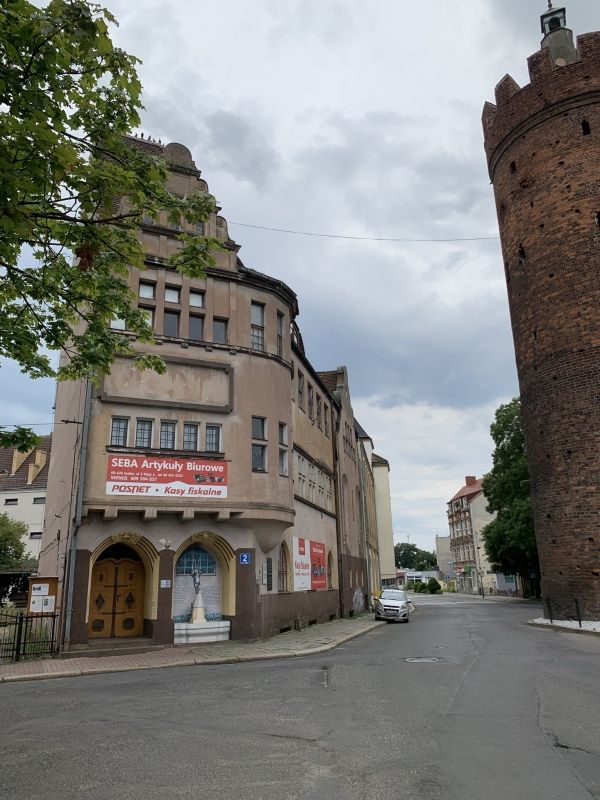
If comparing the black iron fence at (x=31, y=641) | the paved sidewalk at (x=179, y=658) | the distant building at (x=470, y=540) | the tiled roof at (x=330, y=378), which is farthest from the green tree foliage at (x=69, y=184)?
the distant building at (x=470, y=540)

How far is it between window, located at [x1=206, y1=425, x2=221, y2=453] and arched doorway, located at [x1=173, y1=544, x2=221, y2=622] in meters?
3.07

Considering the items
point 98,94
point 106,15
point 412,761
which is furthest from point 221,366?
point 412,761

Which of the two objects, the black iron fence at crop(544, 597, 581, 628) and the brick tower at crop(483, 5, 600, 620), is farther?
the brick tower at crop(483, 5, 600, 620)

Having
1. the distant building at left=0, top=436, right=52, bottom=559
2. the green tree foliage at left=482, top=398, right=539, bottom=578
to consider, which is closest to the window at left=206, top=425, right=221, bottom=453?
the green tree foliage at left=482, top=398, right=539, bottom=578

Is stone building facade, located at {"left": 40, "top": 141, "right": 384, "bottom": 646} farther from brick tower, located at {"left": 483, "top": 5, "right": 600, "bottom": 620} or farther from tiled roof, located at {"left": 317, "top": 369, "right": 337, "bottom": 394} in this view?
tiled roof, located at {"left": 317, "top": 369, "right": 337, "bottom": 394}

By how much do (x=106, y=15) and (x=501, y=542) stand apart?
47297mm

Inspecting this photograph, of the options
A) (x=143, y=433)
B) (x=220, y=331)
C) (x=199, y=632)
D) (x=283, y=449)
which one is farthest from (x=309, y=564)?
(x=220, y=331)

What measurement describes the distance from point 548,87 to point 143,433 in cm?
2127

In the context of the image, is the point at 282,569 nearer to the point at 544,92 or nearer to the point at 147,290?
the point at 147,290

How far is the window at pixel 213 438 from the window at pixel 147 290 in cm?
458

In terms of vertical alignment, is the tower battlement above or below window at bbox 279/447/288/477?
above

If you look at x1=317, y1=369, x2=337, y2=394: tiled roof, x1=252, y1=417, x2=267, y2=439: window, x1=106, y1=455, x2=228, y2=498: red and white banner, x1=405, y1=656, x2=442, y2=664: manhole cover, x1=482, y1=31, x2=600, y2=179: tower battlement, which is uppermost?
x1=482, y1=31, x2=600, y2=179: tower battlement

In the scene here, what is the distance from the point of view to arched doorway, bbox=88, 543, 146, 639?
18.0m

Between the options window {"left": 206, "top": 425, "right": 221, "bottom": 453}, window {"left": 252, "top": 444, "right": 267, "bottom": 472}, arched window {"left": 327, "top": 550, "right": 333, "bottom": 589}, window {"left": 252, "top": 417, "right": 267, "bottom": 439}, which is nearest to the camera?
window {"left": 206, "top": 425, "right": 221, "bottom": 453}
